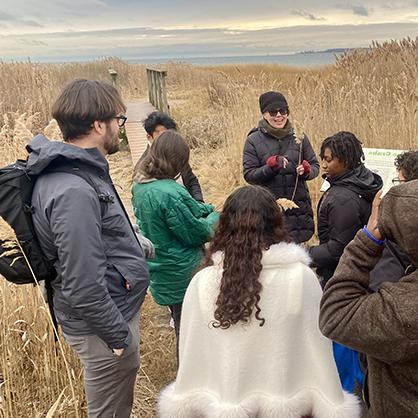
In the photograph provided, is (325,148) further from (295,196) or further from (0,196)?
(0,196)

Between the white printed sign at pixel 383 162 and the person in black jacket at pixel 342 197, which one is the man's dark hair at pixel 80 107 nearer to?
the person in black jacket at pixel 342 197

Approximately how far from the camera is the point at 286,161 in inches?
143

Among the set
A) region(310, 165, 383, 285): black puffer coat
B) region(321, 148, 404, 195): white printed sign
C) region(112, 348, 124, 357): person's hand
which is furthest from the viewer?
region(321, 148, 404, 195): white printed sign

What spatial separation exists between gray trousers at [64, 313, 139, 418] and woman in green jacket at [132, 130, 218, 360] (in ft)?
2.25

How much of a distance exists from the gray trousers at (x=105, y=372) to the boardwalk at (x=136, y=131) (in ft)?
20.9

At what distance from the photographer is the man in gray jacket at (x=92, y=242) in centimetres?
179

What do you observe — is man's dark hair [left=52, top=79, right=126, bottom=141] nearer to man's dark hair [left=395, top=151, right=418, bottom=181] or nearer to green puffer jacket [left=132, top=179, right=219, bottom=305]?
green puffer jacket [left=132, top=179, right=219, bottom=305]

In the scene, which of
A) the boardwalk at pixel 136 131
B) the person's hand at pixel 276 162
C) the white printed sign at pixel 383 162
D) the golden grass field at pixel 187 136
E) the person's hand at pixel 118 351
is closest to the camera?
the person's hand at pixel 118 351

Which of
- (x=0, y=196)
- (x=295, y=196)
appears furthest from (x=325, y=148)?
(x=0, y=196)

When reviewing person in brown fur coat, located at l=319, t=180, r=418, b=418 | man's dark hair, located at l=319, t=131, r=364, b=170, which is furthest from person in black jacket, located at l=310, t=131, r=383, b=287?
person in brown fur coat, located at l=319, t=180, r=418, b=418

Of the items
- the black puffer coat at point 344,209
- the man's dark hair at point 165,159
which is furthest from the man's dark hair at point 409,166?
the man's dark hair at point 165,159

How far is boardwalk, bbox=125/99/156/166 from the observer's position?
8.87m

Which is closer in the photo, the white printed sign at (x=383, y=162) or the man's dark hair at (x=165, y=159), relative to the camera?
the man's dark hair at (x=165, y=159)

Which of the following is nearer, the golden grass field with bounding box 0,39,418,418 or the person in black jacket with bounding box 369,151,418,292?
the person in black jacket with bounding box 369,151,418,292
